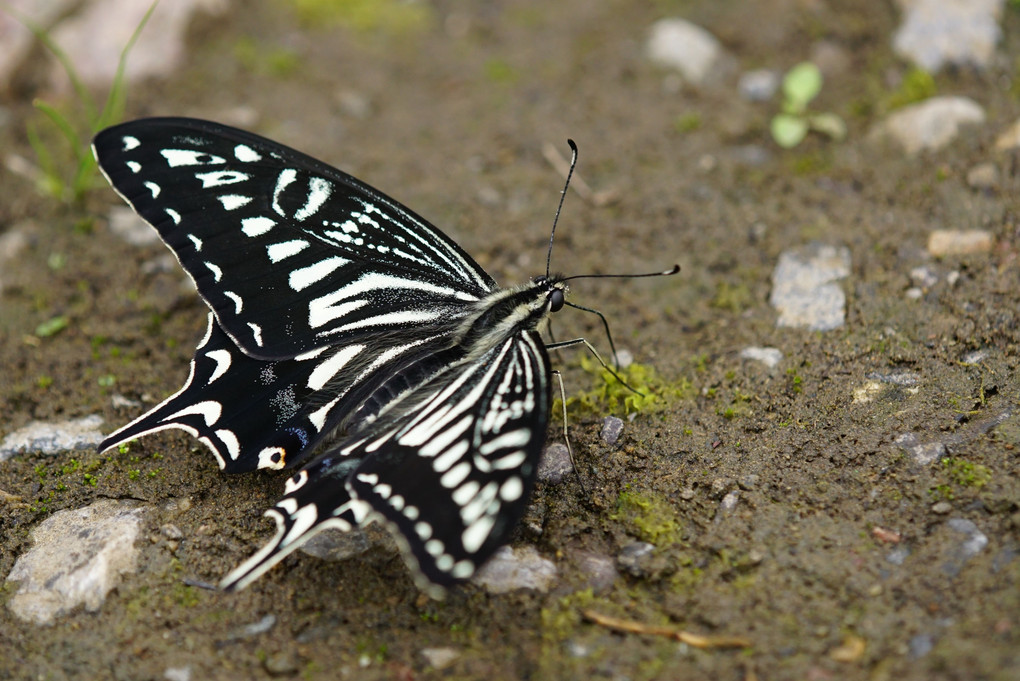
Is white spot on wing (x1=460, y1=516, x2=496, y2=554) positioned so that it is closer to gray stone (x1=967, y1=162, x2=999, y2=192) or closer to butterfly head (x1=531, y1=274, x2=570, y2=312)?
butterfly head (x1=531, y1=274, x2=570, y2=312)

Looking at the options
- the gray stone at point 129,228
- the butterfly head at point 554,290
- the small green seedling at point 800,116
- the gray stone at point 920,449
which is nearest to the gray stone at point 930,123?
the small green seedling at point 800,116

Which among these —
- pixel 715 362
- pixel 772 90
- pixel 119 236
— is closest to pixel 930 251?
pixel 715 362

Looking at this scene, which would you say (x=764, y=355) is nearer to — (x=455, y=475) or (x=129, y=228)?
(x=455, y=475)

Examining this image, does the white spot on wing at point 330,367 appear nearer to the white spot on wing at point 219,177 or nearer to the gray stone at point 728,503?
the white spot on wing at point 219,177

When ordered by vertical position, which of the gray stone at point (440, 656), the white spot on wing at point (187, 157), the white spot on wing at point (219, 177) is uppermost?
the white spot on wing at point (187, 157)

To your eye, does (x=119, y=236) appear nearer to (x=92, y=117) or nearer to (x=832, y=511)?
(x=92, y=117)

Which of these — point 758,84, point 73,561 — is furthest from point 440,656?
point 758,84

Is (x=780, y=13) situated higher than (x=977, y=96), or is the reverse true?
(x=780, y=13)

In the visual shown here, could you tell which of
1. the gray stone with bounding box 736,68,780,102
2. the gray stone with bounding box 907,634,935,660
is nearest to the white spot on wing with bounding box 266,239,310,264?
the gray stone with bounding box 907,634,935,660

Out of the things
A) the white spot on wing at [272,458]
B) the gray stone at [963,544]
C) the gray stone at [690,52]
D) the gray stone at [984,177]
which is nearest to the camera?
the gray stone at [963,544]
